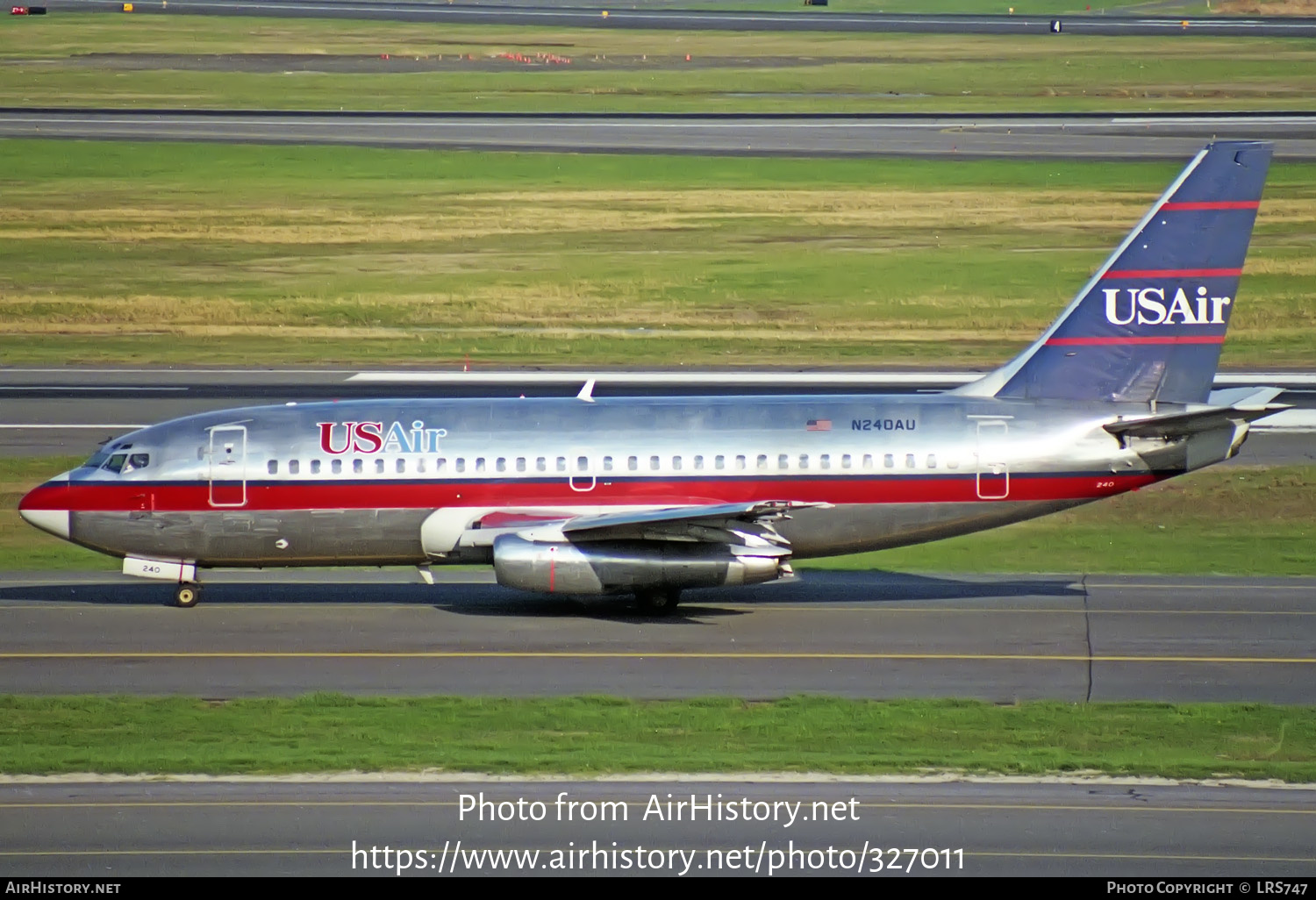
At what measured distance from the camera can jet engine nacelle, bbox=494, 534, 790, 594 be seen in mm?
32656

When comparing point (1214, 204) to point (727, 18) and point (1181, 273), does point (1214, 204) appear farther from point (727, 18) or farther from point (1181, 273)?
point (727, 18)

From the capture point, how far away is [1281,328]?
2606 inches

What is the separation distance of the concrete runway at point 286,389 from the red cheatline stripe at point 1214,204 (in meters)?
16.0

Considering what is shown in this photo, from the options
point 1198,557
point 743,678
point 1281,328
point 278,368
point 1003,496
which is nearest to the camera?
point 743,678

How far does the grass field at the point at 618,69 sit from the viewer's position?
117m

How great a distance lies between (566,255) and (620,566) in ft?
156

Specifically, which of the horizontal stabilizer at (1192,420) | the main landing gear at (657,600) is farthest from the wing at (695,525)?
the horizontal stabilizer at (1192,420)

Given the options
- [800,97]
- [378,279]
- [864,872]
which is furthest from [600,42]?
[864,872]

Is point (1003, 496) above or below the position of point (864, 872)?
above

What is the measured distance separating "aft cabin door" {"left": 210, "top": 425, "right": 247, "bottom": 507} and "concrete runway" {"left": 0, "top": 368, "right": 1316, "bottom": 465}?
649 inches

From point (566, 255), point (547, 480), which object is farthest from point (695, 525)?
point (566, 255)

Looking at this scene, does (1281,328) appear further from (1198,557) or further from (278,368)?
(278,368)

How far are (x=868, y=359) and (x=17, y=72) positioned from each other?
91573mm

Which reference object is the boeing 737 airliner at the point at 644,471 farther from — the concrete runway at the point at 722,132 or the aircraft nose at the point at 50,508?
the concrete runway at the point at 722,132
